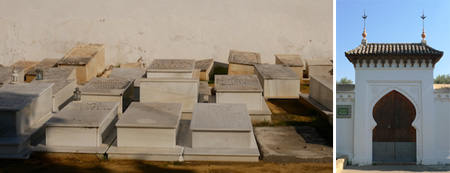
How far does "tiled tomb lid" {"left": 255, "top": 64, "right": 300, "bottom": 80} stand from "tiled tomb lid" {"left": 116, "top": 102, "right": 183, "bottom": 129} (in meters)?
2.72

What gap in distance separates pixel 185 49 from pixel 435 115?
552cm

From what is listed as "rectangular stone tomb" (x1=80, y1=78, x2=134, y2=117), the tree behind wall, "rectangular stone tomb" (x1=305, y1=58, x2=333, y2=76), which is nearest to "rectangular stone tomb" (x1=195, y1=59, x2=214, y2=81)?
"rectangular stone tomb" (x1=305, y1=58, x2=333, y2=76)

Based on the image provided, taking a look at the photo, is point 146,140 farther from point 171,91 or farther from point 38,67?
point 38,67

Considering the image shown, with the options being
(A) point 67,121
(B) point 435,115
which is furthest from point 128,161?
(B) point 435,115

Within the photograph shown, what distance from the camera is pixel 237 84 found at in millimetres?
5773

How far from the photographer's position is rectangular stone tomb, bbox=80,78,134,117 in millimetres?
5383

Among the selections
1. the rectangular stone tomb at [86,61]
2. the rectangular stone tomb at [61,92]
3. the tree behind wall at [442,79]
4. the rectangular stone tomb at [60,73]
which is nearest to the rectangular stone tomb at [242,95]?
the rectangular stone tomb at [61,92]

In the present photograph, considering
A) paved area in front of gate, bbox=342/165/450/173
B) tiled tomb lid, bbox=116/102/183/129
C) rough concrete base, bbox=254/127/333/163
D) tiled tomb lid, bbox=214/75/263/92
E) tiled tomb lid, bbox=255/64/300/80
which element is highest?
tiled tomb lid, bbox=255/64/300/80

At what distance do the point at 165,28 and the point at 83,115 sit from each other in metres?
6.42

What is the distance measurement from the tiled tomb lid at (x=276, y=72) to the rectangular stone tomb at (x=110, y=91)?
2.16m

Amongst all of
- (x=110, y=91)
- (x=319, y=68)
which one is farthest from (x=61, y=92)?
(x=319, y=68)

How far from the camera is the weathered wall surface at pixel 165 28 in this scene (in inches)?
396

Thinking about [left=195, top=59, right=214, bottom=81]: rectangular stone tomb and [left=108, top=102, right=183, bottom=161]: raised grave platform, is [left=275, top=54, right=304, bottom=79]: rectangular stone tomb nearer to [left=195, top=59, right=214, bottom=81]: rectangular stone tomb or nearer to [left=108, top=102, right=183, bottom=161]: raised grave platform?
[left=195, top=59, right=214, bottom=81]: rectangular stone tomb

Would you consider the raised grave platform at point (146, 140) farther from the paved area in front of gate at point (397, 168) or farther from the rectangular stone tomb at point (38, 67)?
the paved area in front of gate at point (397, 168)
